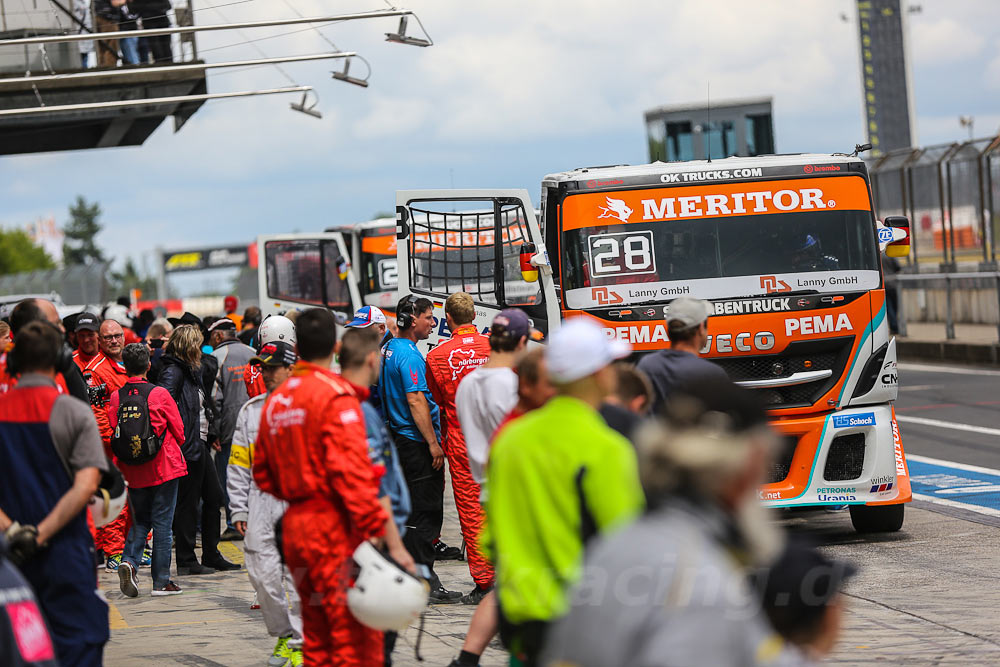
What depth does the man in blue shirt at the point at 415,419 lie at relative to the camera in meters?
8.84

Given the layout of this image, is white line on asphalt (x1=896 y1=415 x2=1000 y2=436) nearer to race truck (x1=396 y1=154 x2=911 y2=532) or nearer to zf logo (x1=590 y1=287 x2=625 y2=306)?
race truck (x1=396 y1=154 x2=911 y2=532)

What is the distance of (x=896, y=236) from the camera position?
33.3 feet

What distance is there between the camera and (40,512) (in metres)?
5.13

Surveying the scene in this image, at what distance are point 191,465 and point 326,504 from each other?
544cm

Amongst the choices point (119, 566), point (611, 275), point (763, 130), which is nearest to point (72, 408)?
point (119, 566)

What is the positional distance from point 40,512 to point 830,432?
6.13 m

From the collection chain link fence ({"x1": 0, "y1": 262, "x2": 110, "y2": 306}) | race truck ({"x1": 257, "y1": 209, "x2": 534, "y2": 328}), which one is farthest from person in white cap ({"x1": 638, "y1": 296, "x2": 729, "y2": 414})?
chain link fence ({"x1": 0, "y1": 262, "x2": 110, "y2": 306})

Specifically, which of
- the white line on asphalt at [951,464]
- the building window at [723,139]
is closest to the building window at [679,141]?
the building window at [723,139]

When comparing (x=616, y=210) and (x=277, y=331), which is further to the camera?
(x=616, y=210)

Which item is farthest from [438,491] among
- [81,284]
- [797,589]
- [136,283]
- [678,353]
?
[136,283]

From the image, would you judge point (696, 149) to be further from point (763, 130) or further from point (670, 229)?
point (670, 229)

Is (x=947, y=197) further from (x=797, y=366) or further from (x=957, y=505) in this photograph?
(x=797, y=366)

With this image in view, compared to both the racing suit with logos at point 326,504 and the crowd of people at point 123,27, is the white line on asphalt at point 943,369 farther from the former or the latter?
the racing suit with logos at point 326,504

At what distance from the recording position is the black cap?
347cm
